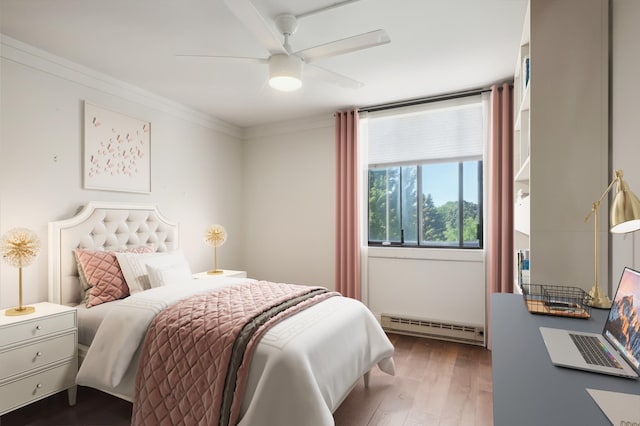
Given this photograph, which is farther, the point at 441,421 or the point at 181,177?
the point at 181,177

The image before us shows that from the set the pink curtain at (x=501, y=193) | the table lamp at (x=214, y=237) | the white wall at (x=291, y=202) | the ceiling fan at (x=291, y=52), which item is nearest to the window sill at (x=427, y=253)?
the pink curtain at (x=501, y=193)

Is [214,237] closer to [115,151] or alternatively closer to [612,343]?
[115,151]

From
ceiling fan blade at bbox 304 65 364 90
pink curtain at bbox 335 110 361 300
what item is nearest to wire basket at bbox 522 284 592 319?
ceiling fan blade at bbox 304 65 364 90

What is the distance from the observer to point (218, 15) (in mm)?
2191

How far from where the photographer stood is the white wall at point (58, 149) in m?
2.51

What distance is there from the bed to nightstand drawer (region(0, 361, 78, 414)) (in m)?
0.14

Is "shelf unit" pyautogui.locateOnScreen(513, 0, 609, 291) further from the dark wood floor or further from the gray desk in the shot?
the dark wood floor

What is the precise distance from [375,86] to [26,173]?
302 cm

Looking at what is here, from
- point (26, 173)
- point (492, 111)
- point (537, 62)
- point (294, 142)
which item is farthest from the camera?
point (294, 142)

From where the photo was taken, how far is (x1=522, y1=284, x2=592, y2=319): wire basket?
143cm

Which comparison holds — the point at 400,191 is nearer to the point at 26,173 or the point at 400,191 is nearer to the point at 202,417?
the point at 202,417

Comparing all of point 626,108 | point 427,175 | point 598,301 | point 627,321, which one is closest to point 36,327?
point 627,321

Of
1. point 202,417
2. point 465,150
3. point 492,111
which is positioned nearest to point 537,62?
point 492,111

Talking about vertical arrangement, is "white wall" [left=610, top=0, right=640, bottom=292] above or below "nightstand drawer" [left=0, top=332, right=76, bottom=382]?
above
